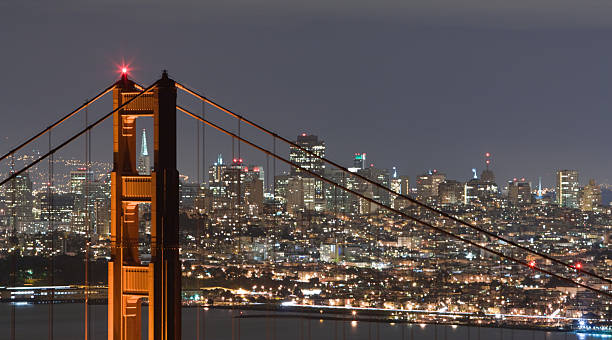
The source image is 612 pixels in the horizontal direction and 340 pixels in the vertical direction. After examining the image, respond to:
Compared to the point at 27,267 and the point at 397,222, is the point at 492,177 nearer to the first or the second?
the point at 397,222

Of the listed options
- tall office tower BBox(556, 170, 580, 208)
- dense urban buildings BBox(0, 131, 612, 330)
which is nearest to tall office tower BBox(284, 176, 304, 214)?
dense urban buildings BBox(0, 131, 612, 330)

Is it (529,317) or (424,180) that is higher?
(424,180)

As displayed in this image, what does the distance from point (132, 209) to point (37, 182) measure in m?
21.5

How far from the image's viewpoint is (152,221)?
26.2 feet

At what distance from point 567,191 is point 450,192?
12.2 m

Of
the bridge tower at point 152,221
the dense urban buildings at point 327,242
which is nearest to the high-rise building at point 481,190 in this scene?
the dense urban buildings at point 327,242

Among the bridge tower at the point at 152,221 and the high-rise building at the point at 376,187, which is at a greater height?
the high-rise building at the point at 376,187

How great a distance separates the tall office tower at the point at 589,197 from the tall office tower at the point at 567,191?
495mm

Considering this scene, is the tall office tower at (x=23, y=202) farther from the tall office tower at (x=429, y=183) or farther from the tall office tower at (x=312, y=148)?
the tall office tower at (x=429, y=183)

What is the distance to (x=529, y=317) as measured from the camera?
42625 mm

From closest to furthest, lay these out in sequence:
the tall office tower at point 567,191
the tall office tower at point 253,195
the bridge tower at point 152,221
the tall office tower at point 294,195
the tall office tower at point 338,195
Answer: the bridge tower at point 152,221, the tall office tower at point 253,195, the tall office tower at point 294,195, the tall office tower at point 338,195, the tall office tower at point 567,191

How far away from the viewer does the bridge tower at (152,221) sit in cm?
809

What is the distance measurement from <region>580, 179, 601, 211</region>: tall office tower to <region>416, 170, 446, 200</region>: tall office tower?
13320 millimetres

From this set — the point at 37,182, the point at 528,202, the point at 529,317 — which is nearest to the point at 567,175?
the point at 528,202
